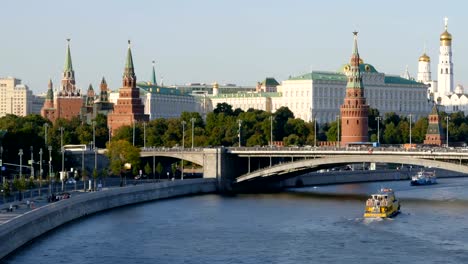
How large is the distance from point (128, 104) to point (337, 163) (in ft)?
219

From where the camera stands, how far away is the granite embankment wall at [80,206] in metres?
56.4

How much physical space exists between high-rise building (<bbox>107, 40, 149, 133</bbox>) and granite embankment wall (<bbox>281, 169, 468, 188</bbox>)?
40.8 m

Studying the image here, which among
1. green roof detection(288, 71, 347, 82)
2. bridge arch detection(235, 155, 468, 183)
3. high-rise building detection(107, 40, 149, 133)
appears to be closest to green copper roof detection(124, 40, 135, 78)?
high-rise building detection(107, 40, 149, 133)

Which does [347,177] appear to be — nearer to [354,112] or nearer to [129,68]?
[354,112]

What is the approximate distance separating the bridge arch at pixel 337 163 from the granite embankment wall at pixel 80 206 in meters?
3.52

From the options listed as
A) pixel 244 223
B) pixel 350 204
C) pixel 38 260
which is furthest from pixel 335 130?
pixel 38 260

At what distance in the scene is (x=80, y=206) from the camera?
71.3 metres

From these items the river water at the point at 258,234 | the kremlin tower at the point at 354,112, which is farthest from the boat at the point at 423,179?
the river water at the point at 258,234

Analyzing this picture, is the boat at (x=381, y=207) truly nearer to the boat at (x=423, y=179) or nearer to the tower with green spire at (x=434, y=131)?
the boat at (x=423, y=179)

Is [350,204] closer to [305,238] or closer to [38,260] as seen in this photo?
[305,238]

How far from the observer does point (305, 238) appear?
6369 centimetres

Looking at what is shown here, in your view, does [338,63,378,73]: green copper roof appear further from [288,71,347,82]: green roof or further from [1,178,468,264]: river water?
[1,178,468,264]: river water

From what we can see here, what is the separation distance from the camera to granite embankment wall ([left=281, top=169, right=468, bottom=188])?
108 metres

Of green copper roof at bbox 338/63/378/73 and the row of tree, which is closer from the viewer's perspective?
the row of tree
